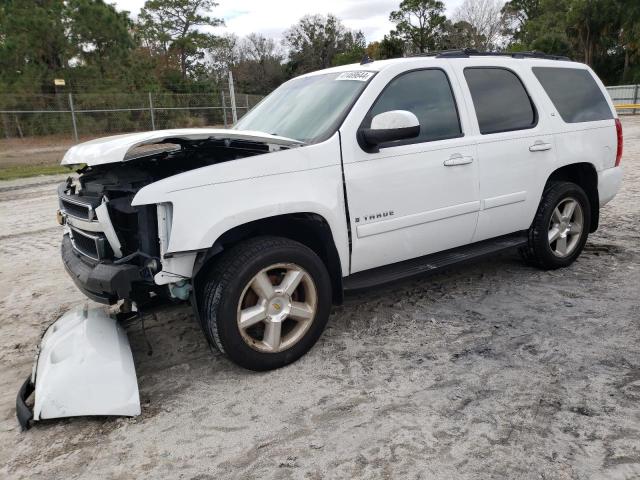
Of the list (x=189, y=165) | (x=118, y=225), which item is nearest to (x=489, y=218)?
(x=189, y=165)

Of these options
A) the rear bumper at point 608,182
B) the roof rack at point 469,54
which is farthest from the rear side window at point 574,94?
the rear bumper at point 608,182

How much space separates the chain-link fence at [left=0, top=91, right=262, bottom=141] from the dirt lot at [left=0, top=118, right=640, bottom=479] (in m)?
17.3

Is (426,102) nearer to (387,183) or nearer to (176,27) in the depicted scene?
(387,183)

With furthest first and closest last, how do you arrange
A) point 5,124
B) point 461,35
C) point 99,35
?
point 461,35, point 99,35, point 5,124

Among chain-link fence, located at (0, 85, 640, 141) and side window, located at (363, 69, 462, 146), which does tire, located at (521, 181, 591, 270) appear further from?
chain-link fence, located at (0, 85, 640, 141)

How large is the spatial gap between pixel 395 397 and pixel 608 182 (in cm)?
357

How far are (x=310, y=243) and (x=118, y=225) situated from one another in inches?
48.8

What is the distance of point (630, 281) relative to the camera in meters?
4.66

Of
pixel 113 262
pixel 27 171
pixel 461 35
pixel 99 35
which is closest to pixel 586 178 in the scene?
pixel 113 262

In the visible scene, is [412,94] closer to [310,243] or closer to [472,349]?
[310,243]

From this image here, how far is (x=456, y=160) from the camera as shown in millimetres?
4004

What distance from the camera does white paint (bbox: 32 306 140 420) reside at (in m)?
2.86

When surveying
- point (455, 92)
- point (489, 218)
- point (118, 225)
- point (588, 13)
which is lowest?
point (489, 218)

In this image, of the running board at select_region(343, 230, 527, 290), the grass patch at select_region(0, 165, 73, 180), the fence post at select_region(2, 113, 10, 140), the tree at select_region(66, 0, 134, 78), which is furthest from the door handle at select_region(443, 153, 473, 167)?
the tree at select_region(66, 0, 134, 78)
